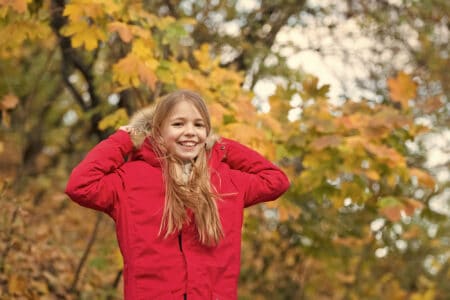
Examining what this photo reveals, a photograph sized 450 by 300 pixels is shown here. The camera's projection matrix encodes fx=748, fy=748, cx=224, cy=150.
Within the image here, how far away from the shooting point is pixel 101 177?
9.24ft

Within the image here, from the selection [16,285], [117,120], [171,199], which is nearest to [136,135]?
[171,199]

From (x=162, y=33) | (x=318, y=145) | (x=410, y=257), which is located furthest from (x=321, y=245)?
(x=410, y=257)

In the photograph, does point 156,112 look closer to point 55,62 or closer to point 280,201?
point 280,201

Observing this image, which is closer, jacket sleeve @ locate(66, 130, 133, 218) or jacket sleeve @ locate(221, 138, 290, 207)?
jacket sleeve @ locate(66, 130, 133, 218)

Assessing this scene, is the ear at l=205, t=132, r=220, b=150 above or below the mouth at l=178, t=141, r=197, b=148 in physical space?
above

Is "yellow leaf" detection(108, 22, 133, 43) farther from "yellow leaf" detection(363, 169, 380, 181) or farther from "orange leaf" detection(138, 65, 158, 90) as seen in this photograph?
"yellow leaf" detection(363, 169, 380, 181)

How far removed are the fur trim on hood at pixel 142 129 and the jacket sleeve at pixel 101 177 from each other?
3 cm

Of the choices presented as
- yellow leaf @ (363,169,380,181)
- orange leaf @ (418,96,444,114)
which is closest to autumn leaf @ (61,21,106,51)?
yellow leaf @ (363,169,380,181)

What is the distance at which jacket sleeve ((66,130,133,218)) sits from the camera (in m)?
2.75

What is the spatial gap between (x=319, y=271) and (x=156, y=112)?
20.8 ft

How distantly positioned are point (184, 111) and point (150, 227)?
0.48m

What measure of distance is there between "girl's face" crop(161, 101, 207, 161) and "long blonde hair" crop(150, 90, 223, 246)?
2 centimetres

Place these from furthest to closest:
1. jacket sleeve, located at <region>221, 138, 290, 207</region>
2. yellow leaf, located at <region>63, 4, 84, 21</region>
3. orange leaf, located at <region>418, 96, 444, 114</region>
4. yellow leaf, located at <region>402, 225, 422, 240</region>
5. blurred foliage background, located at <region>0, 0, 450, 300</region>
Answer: yellow leaf, located at <region>402, 225, 422, 240</region>
orange leaf, located at <region>418, 96, 444, 114</region>
blurred foliage background, located at <region>0, 0, 450, 300</region>
yellow leaf, located at <region>63, 4, 84, 21</region>
jacket sleeve, located at <region>221, 138, 290, 207</region>

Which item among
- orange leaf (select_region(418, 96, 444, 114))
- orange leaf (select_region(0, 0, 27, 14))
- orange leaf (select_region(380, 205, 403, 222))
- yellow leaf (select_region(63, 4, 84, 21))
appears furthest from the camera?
orange leaf (select_region(418, 96, 444, 114))
